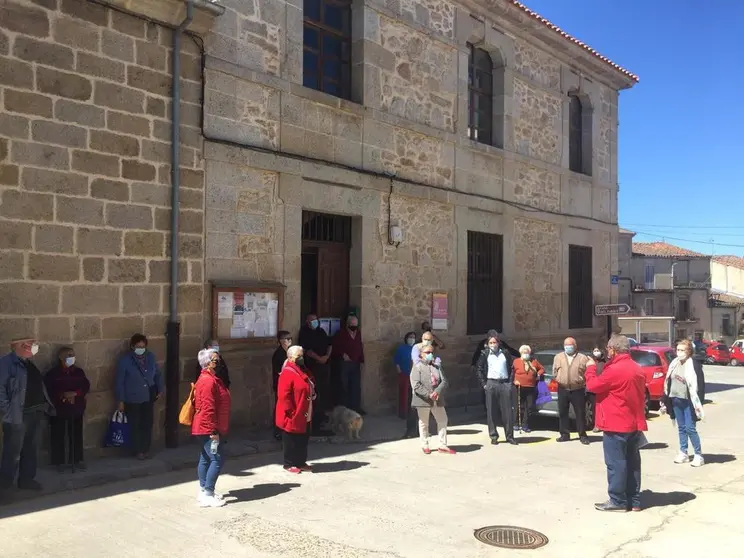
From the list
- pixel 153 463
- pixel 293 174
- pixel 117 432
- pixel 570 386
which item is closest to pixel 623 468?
pixel 570 386

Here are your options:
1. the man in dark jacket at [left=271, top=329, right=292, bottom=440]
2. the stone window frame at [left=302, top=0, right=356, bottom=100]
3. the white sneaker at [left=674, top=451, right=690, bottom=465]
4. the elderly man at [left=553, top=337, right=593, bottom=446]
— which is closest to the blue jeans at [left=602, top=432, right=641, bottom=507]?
the white sneaker at [left=674, top=451, right=690, bottom=465]

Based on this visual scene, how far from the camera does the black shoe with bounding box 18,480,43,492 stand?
691cm

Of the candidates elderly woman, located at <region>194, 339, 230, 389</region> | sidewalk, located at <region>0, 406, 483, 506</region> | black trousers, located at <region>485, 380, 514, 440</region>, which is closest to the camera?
sidewalk, located at <region>0, 406, 483, 506</region>

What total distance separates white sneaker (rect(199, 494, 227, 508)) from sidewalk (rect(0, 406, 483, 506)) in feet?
4.93

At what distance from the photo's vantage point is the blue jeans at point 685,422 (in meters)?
8.84

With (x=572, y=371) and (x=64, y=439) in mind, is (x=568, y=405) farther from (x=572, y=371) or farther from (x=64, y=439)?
(x=64, y=439)

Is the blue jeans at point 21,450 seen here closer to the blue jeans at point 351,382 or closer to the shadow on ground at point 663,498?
the blue jeans at point 351,382

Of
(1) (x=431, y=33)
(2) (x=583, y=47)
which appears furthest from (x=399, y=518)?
(2) (x=583, y=47)

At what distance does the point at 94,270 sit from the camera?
8.18m

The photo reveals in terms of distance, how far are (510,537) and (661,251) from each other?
158 feet

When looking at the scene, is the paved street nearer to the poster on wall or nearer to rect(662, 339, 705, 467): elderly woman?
rect(662, 339, 705, 467): elderly woman

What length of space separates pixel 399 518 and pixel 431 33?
10023 millimetres

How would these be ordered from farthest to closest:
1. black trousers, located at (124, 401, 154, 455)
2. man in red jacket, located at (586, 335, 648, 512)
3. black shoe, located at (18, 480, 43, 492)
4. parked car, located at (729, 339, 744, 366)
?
parked car, located at (729, 339, 744, 366) < black trousers, located at (124, 401, 154, 455) < black shoe, located at (18, 480, 43, 492) < man in red jacket, located at (586, 335, 648, 512)

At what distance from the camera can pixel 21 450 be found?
23.0ft
